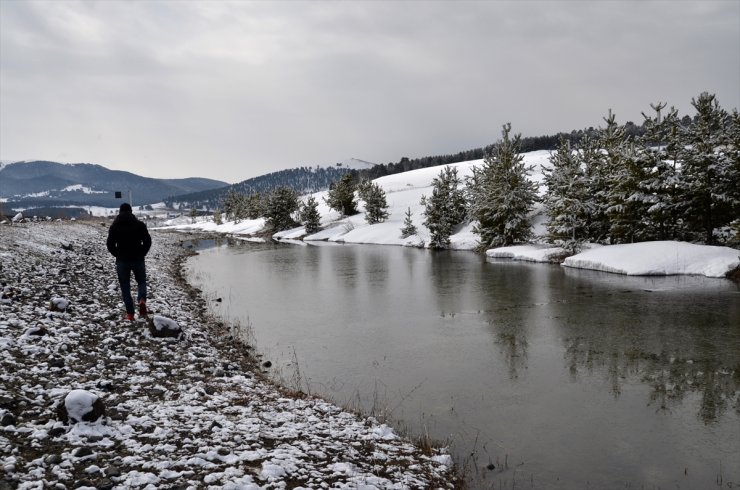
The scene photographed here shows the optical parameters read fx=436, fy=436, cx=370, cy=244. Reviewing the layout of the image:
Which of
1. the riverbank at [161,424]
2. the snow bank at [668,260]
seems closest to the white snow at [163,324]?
the riverbank at [161,424]

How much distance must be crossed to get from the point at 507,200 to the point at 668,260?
55.4 ft

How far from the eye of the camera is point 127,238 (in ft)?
40.8

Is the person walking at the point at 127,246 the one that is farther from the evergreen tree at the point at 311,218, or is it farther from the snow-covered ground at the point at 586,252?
the evergreen tree at the point at 311,218

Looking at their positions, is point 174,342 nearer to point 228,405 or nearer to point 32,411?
point 228,405

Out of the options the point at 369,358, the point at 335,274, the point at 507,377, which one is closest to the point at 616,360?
the point at 507,377

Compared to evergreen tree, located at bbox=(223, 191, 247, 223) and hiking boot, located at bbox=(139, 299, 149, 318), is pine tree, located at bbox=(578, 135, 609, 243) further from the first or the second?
evergreen tree, located at bbox=(223, 191, 247, 223)

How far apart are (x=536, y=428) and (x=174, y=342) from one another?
9.35 meters

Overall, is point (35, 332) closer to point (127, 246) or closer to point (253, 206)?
point (127, 246)

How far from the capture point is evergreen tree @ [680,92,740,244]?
2959 centimetres

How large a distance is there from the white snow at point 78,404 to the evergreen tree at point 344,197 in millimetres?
81519

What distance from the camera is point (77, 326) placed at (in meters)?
11.0

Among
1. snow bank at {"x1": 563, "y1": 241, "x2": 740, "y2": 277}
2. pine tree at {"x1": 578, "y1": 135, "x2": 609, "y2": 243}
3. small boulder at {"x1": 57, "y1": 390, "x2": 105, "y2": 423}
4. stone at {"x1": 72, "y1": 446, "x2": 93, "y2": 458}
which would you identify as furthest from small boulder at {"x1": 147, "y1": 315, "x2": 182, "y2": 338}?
pine tree at {"x1": 578, "y1": 135, "x2": 609, "y2": 243}

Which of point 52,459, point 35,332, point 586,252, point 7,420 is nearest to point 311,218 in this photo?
point 586,252

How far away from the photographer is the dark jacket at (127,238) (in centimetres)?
1231
